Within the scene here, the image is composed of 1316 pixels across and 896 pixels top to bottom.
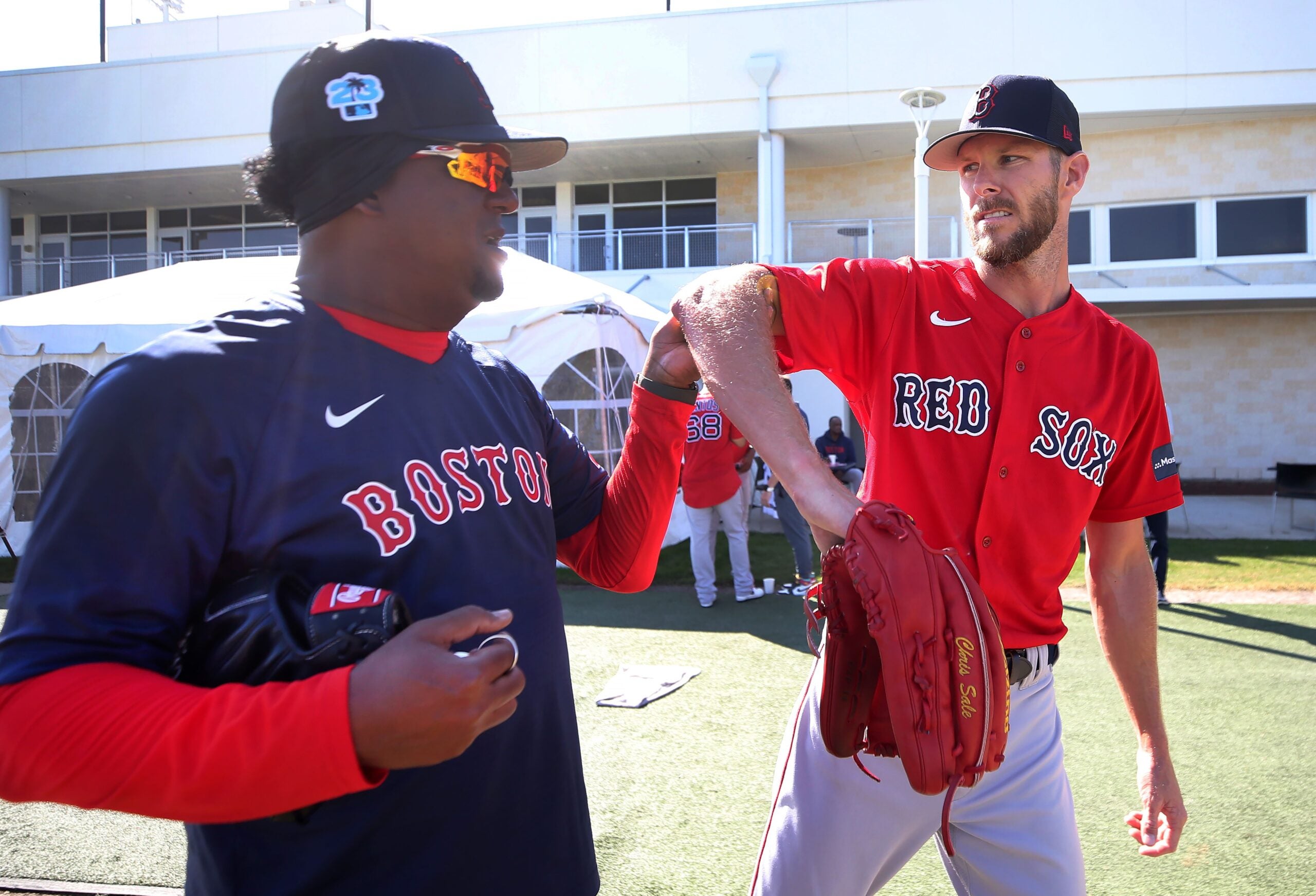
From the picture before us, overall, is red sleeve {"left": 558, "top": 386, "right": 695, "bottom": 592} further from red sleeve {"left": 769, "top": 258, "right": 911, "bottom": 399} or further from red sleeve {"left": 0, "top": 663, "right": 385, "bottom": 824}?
red sleeve {"left": 0, "top": 663, "right": 385, "bottom": 824}

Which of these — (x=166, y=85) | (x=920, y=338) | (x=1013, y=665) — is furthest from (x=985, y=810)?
(x=166, y=85)

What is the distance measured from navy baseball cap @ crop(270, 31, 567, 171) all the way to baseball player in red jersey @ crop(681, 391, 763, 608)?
6.23 metres

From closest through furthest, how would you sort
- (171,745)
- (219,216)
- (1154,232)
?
(171,745) → (1154,232) → (219,216)

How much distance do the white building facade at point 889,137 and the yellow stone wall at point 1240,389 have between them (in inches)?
1.8

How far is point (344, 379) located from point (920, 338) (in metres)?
1.45

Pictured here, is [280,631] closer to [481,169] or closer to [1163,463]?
[481,169]

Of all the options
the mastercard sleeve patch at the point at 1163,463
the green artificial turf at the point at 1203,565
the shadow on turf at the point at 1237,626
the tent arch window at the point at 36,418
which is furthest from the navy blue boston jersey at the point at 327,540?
the tent arch window at the point at 36,418

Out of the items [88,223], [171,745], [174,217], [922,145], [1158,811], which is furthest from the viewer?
[88,223]

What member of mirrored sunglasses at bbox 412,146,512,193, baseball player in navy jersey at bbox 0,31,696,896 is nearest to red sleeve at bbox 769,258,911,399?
baseball player in navy jersey at bbox 0,31,696,896

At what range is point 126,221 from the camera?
2598cm

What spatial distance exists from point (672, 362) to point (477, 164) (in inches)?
25.2

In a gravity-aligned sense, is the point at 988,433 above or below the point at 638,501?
above

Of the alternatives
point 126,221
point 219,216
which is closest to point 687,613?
point 219,216

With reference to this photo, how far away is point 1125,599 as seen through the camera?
8.05 feet
